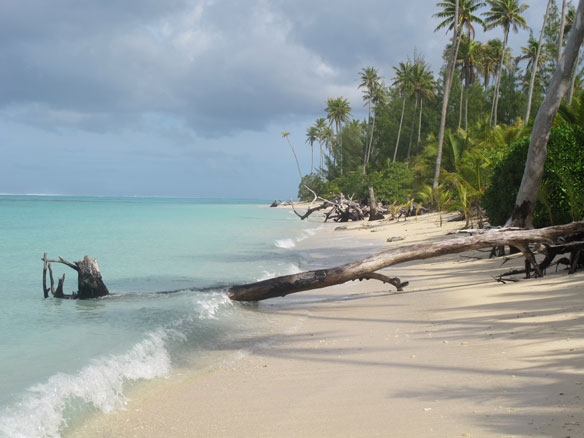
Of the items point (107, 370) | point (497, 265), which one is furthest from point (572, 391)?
point (497, 265)

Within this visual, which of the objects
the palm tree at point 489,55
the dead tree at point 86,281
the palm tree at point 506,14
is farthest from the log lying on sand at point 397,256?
the palm tree at point 489,55

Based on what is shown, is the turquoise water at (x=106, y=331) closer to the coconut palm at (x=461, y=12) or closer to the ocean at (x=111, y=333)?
the ocean at (x=111, y=333)

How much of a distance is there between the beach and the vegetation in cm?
471

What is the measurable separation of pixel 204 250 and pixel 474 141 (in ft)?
63.5

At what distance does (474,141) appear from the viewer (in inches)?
1201

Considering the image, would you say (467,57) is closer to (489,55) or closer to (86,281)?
(489,55)

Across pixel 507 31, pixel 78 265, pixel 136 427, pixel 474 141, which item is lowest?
pixel 136 427

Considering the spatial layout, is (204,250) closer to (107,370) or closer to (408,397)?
(107,370)

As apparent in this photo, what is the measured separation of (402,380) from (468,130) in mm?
31100

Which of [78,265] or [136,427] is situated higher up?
[78,265]

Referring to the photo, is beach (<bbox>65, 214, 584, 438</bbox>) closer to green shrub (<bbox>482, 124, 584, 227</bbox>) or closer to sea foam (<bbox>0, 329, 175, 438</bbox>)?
sea foam (<bbox>0, 329, 175, 438</bbox>)

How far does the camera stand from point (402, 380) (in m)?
4.39

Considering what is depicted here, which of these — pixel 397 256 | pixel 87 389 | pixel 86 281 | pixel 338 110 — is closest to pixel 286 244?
pixel 86 281

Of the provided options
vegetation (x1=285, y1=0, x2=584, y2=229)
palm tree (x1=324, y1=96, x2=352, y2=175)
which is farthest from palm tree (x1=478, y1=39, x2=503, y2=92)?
palm tree (x1=324, y1=96, x2=352, y2=175)
